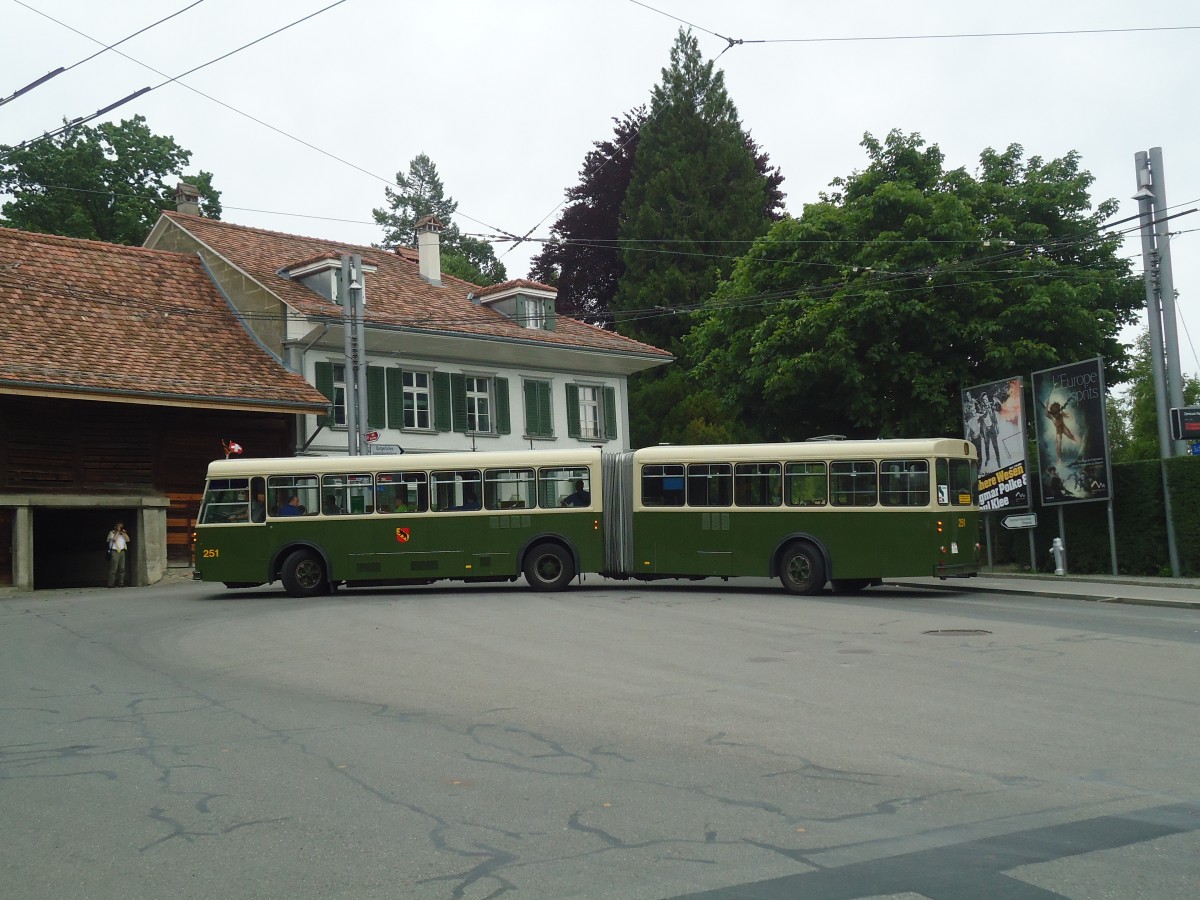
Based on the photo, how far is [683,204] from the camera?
5834 cm

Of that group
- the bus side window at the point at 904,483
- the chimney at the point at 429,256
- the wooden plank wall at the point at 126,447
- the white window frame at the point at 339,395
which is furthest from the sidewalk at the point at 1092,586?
the chimney at the point at 429,256

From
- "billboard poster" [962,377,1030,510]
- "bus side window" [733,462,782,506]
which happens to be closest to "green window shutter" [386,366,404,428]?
"bus side window" [733,462,782,506]

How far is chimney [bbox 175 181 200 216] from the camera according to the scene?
145ft

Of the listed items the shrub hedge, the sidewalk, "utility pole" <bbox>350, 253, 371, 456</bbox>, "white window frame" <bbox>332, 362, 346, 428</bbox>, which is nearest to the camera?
the sidewalk

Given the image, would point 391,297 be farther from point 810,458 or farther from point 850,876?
point 850,876

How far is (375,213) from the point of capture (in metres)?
80.8

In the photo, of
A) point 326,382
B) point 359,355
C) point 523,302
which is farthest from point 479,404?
point 359,355

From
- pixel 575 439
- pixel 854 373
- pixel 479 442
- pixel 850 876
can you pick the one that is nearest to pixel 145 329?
pixel 479 442

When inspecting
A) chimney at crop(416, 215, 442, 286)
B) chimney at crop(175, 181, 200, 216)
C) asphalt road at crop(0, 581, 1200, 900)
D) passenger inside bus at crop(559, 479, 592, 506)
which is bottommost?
asphalt road at crop(0, 581, 1200, 900)

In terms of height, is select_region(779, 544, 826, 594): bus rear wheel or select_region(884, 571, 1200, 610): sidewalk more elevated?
select_region(779, 544, 826, 594): bus rear wheel

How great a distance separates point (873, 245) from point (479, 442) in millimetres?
13578

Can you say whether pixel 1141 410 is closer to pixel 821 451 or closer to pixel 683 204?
pixel 683 204

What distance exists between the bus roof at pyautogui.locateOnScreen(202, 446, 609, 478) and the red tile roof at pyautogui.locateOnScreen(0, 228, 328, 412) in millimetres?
6534

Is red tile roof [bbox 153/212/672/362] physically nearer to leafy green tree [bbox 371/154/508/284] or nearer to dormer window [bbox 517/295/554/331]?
dormer window [bbox 517/295/554/331]
